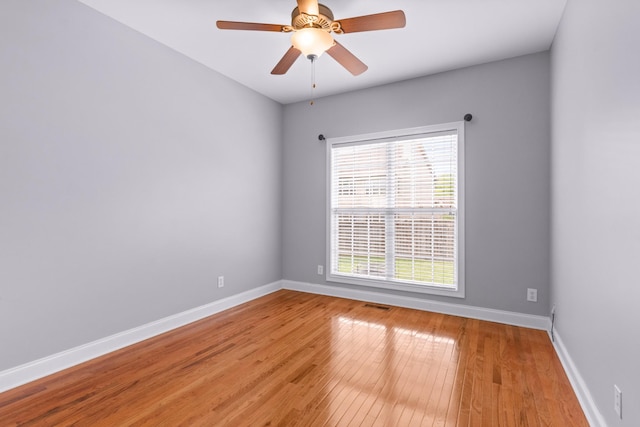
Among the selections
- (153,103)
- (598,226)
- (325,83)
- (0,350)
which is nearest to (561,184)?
(598,226)

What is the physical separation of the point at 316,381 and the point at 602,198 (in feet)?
6.59

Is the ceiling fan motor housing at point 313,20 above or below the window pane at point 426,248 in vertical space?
above

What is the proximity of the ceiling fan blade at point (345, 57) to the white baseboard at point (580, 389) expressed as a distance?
8.65 feet

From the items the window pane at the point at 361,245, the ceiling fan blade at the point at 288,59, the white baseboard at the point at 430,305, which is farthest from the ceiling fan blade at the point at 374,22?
the white baseboard at the point at 430,305

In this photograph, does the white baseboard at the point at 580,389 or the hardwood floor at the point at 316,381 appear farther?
the hardwood floor at the point at 316,381

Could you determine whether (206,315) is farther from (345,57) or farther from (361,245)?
(345,57)

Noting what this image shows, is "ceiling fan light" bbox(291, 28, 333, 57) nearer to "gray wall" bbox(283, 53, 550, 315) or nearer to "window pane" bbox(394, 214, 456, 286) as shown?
"gray wall" bbox(283, 53, 550, 315)

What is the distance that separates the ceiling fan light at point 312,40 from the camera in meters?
1.98

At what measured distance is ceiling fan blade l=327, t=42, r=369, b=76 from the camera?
228 cm

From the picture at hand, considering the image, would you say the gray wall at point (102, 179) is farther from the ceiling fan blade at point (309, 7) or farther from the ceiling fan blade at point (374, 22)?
the ceiling fan blade at point (374, 22)

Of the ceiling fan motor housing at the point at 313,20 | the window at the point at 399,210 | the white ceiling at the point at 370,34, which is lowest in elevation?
the window at the point at 399,210

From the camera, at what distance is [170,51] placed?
3.03m

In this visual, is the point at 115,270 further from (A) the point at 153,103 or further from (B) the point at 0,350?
(A) the point at 153,103

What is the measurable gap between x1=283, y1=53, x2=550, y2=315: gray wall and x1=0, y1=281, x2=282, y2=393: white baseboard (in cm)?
272
